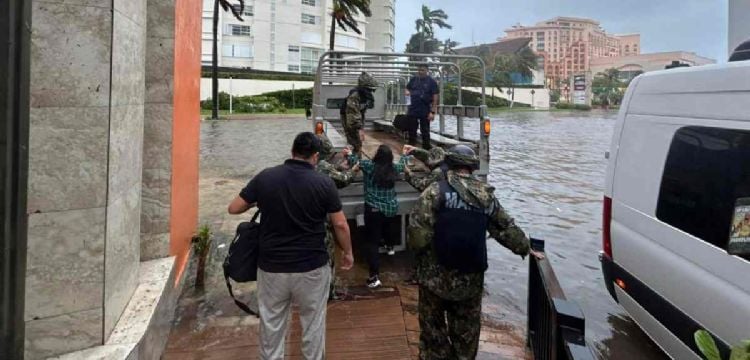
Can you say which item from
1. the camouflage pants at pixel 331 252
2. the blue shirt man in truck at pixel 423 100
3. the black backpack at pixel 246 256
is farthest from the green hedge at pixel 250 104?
the black backpack at pixel 246 256

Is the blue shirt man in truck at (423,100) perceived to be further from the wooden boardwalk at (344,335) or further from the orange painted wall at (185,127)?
the wooden boardwalk at (344,335)

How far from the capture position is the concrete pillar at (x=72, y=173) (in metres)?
2.35

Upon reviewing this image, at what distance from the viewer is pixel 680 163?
336 cm

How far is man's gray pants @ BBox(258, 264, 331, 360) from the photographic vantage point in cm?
311

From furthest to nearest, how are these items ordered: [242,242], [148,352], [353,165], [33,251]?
[353,165]
[242,242]
[148,352]
[33,251]

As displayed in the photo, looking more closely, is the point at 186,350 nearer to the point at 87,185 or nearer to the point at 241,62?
the point at 87,185

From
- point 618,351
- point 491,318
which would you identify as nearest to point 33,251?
point 491,318

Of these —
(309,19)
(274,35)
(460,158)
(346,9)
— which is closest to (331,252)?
(460,158)

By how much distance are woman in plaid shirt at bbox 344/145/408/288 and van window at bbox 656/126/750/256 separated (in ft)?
8.16

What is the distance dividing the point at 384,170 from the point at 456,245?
2101mm

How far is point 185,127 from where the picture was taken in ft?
15.3

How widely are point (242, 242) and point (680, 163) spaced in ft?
9.34

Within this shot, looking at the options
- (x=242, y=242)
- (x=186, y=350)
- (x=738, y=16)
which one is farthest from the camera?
(x=738, y=16)

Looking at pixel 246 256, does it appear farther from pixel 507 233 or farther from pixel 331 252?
pixel 507 233
